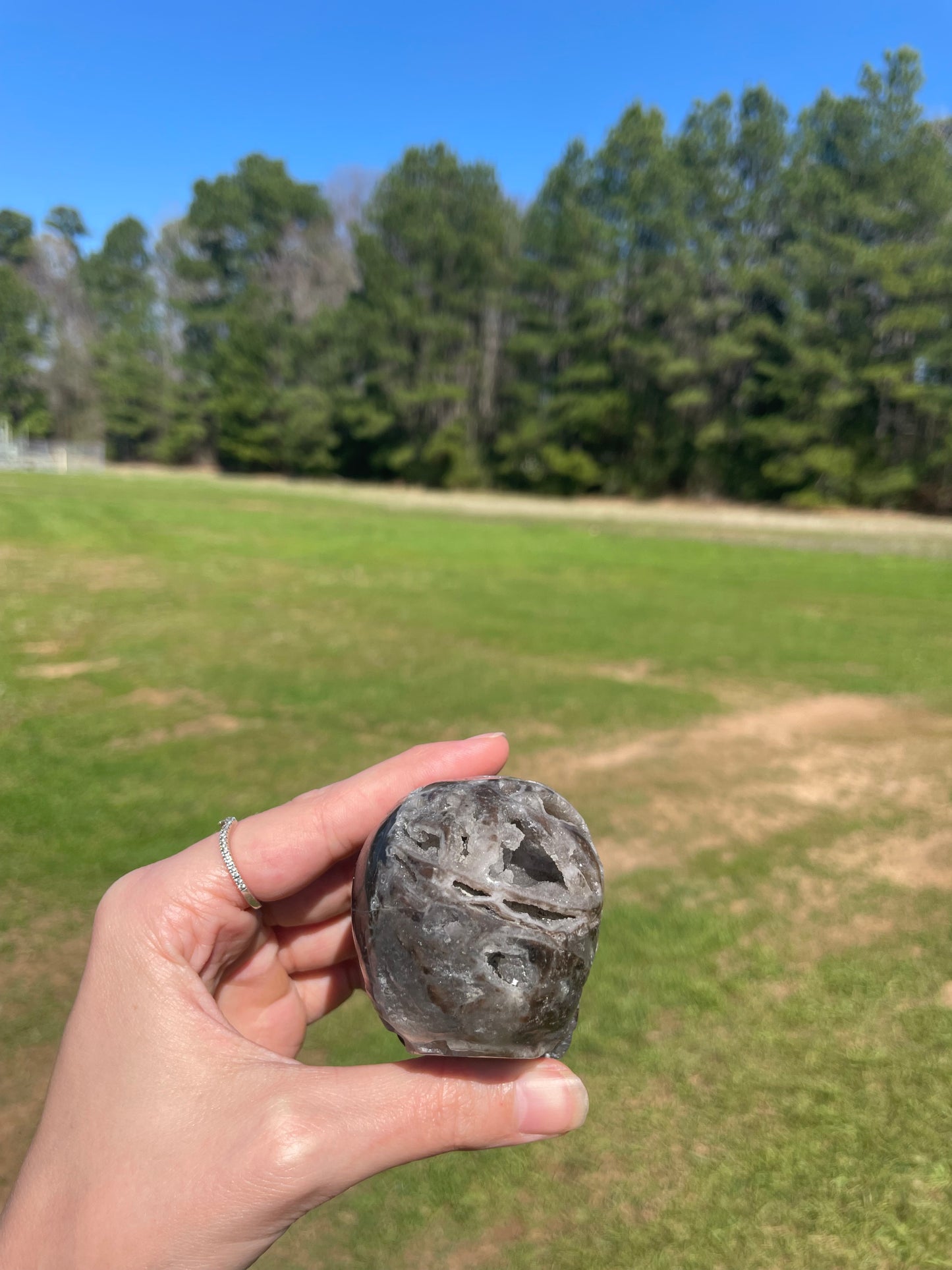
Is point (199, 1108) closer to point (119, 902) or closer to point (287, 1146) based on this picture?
point (287, 1146)

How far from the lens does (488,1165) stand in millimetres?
2875

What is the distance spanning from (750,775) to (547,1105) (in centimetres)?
493

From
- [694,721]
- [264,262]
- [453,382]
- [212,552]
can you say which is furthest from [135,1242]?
[264,262]

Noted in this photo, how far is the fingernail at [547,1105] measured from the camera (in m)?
1.63

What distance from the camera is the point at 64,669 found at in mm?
8344

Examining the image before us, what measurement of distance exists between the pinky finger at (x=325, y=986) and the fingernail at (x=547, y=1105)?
0.84 metres

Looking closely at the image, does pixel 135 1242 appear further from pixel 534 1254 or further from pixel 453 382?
pixel 453 382

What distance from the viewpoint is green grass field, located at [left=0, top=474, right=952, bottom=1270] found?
268 centimetres

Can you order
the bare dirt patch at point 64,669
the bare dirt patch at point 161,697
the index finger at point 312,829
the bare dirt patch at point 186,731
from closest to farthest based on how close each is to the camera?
the index finger at point 312,829
the bare dirt patch at point 186,731
the bare dirt patch at point 161,697
the bare dirt patch at point 64,669

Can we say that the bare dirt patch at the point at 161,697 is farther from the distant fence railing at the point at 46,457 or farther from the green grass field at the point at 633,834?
the distant fence railing at the point at 46,457

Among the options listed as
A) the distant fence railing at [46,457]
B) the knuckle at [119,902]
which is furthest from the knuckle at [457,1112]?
the distant fence railing at [46,457]

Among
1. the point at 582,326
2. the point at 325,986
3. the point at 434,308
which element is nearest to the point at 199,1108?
the point at 325,986

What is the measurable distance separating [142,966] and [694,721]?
244 inches

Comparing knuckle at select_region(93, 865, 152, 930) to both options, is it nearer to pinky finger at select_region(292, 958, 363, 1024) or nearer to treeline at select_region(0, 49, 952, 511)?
pinky finger at select_region(292, 958, 363, 1024)
